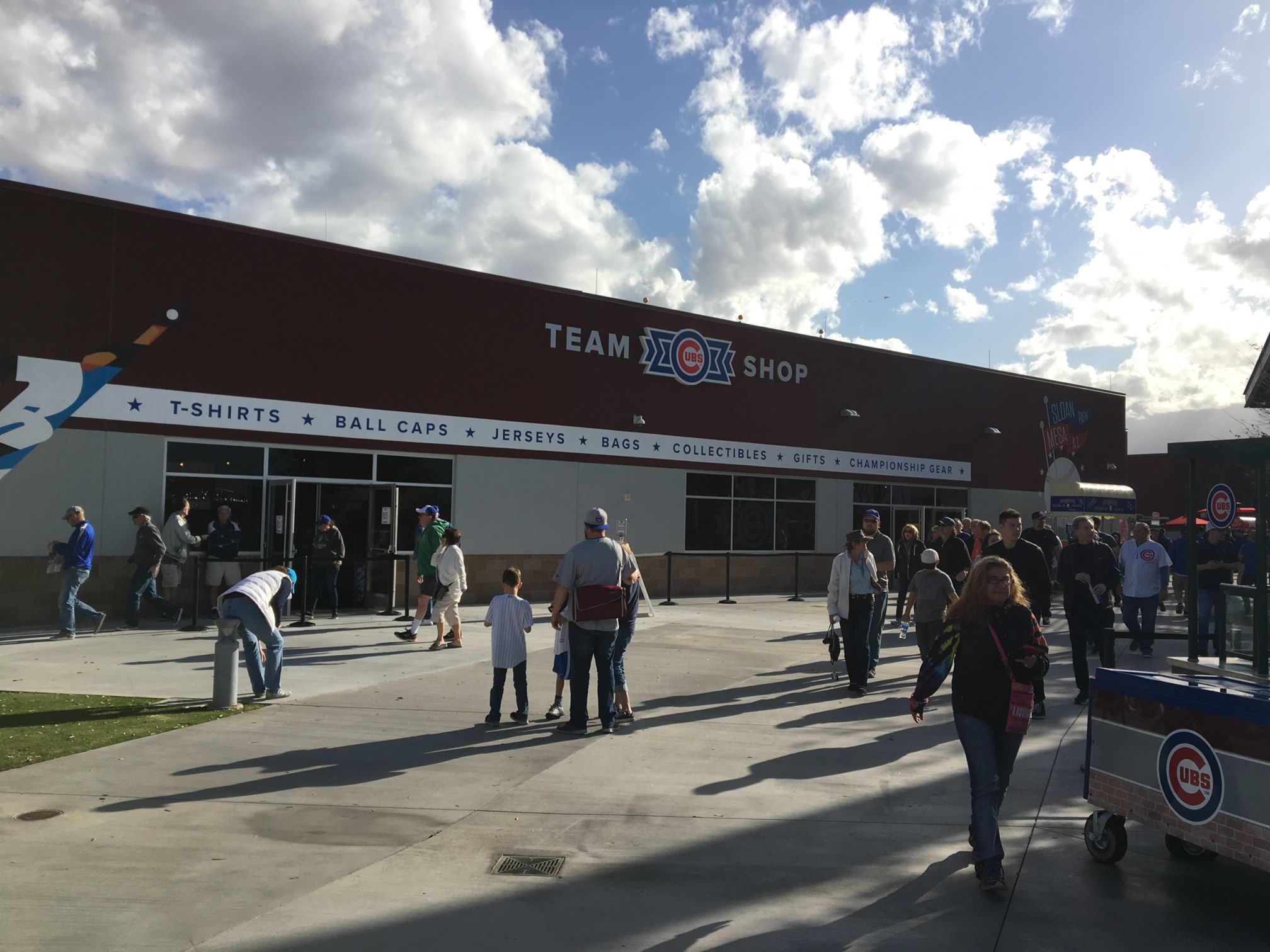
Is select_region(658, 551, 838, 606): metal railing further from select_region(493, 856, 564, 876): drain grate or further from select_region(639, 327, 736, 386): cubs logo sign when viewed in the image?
select_region(493, 856, 564, 876): drain grate

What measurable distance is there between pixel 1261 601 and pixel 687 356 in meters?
17.4

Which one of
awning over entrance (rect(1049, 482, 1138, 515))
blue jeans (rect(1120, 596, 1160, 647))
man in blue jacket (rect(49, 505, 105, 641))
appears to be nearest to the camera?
blue jeans (rect(1120, 596, 1160, 647))

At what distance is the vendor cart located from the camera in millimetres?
4484

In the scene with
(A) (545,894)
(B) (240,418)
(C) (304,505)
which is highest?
(B) (240,418)

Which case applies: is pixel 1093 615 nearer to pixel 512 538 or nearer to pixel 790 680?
pixel 790 680

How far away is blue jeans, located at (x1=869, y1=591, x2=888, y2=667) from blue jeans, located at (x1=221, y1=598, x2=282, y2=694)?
20.6 ft

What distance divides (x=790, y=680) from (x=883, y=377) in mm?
17076

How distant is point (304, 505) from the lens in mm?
17031

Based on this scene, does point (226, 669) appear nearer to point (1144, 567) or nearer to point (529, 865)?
point (529, 865)

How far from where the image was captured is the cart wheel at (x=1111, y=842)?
528 centimetres

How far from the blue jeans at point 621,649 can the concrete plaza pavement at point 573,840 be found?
1.68 ft

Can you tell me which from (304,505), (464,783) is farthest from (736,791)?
(304,505)

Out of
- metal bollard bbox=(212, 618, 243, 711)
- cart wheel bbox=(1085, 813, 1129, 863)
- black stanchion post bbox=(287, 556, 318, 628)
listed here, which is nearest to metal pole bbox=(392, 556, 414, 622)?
black stanchion post bbox=(287, 556, 318, 628)

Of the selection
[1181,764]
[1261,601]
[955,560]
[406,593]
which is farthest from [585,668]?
[406,593]
